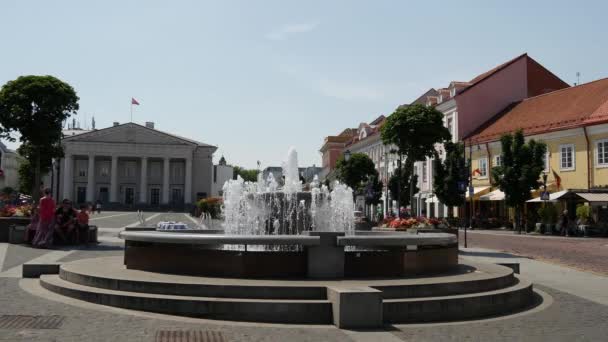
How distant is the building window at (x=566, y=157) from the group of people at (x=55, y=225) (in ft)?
108

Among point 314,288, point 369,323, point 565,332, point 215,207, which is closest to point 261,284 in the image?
point 314,288

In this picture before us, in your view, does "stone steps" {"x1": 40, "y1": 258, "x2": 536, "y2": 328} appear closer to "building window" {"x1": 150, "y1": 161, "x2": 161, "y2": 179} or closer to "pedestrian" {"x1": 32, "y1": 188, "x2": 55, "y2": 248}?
"pedestrian" {"x1": 32, "y1": 188, "x2": 55, "y2": 248}

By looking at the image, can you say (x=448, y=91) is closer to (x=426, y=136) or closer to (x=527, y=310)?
(x=426, y=136)

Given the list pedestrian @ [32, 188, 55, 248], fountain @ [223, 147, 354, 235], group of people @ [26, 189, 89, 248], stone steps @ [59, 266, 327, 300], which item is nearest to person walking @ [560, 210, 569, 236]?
fountain @ [223, 147, 354, 235]

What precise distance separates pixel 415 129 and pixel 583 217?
1153 centimetres

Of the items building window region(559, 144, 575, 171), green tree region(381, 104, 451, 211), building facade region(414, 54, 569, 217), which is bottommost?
building window region(559, 144, 575, 171)

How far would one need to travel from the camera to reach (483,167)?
179 feet

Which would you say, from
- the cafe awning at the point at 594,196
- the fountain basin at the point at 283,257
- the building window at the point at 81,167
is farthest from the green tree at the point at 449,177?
the building window at the point at 81,167

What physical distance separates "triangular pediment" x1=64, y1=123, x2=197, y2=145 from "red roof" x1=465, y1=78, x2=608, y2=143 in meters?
60.0

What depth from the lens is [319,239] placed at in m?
10.3

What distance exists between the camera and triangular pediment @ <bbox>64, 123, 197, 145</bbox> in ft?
339

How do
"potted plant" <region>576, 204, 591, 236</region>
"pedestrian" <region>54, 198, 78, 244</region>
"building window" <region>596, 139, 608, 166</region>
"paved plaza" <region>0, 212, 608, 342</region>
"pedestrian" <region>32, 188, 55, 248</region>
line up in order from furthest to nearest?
"building window" <region>596, 139, 608, 166</region> < "potted plant" <region>576, 204, 591, 236</region> < "pedestrian" <region>54, 198, 78, 244</region> < "pedestrian" <region>32, 188, 55, 248</region> < "paved plaza" <region>0, 212, 608, 342</region>

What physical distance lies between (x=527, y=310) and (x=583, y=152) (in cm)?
3545

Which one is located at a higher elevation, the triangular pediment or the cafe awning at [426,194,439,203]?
the triangular pediment
